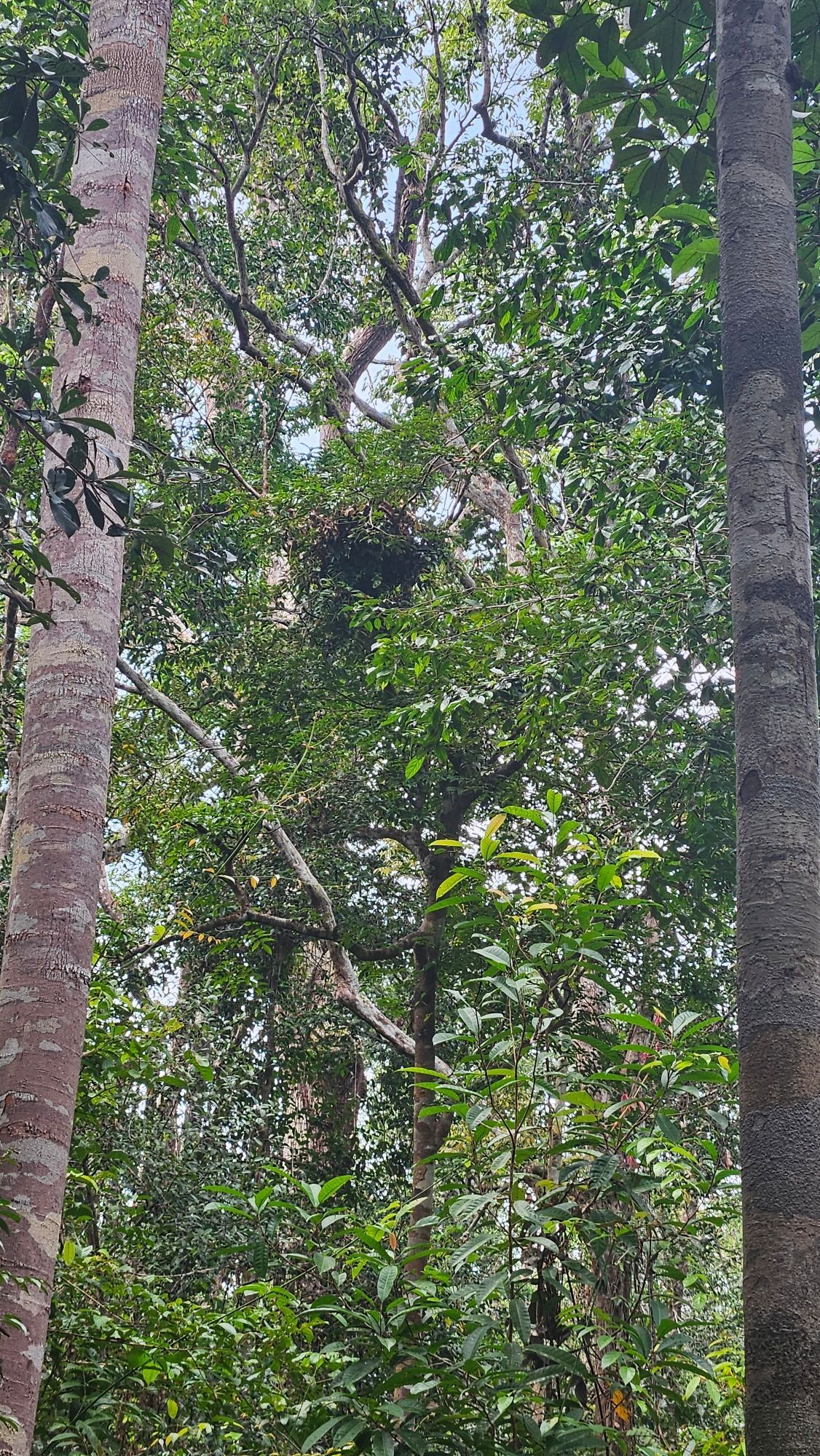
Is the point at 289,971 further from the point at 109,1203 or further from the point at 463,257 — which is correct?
the point at 463,257

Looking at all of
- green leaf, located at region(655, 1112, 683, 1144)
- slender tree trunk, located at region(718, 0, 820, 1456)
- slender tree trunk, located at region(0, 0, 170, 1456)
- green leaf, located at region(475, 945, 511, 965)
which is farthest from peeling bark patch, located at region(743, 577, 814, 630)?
slender tree trunk, located at region(0, 0, 170, 1456)

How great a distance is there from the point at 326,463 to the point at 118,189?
22.7 feet

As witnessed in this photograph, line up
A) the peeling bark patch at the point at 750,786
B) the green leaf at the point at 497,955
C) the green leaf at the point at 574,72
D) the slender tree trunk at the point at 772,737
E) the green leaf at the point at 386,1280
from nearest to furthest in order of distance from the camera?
1. the slender tree trunk at the point at 772,737
2. the peeling bark patch at the point at 750,786
3. the green leaf at the point at 386,1280
4. the green leaf at the point at 497,955
5. the green leaf at the point at 574,72

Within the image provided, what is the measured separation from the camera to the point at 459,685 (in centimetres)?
695

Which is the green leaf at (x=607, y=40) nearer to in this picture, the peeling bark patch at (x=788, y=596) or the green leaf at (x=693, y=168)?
the green leaf at (x=693, y=168)

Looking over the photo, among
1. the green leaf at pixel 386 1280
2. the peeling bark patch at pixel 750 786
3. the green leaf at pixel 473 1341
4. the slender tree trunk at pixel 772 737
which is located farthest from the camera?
the green leaf at pixel 386 1280

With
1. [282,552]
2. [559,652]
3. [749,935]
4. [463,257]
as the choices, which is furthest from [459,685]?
[749,935]

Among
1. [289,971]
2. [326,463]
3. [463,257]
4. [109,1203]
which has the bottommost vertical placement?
[109,1203]

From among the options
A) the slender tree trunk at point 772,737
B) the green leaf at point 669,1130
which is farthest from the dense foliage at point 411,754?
the slender tree trunk at point 772,737

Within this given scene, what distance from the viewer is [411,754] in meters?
8.19

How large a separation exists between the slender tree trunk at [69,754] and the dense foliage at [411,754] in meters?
0.13

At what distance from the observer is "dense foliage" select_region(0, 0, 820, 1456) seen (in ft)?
7.47

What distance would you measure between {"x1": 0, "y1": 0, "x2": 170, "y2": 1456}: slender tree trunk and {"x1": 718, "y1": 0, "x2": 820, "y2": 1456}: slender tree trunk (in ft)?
4.00

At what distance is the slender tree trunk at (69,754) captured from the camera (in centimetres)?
201
